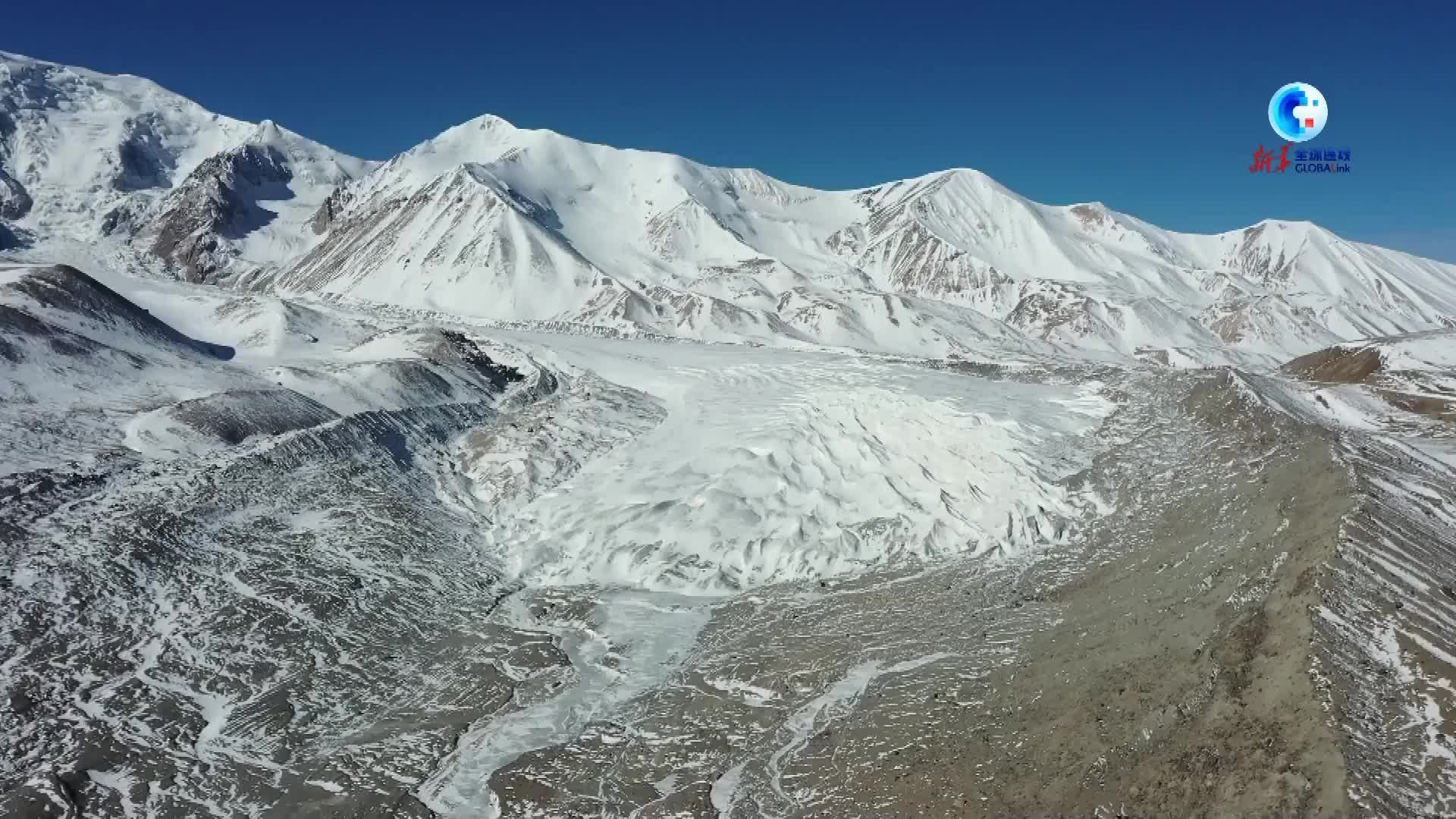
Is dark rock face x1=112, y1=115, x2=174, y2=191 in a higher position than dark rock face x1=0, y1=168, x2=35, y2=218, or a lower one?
higher

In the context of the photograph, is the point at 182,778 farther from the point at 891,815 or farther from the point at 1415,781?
the point at 1415,781

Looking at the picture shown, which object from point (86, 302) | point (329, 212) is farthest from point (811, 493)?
point (329, 212)

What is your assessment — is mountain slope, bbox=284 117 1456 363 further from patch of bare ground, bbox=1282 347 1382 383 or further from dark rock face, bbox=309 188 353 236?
patch of bare ground, bbox=1282 347 1382 383

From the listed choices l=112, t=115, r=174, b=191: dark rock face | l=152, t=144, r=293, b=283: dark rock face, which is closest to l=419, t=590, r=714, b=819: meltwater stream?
l=152, t=144, r=293, b=283: dark rock face

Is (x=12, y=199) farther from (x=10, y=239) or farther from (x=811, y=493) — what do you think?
(x=811, y=493)

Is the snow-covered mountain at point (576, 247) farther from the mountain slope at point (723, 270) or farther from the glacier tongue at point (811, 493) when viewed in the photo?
the glacier tongue at point (811, 493)

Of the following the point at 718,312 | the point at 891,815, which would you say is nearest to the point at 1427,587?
the point at 891,815

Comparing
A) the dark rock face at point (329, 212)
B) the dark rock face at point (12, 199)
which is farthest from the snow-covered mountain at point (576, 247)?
the dark rock face at point (329, 212)
